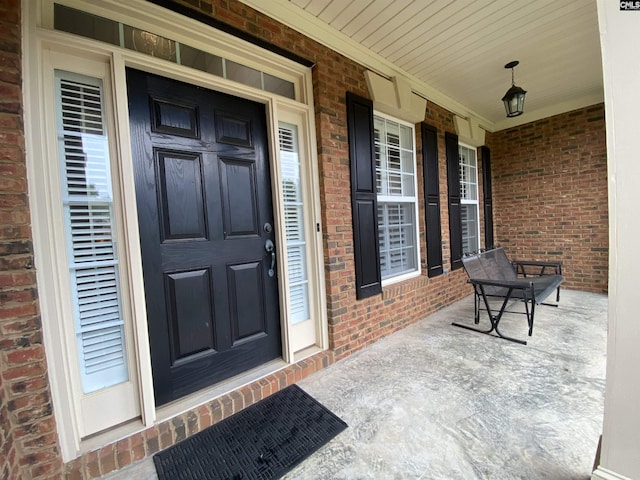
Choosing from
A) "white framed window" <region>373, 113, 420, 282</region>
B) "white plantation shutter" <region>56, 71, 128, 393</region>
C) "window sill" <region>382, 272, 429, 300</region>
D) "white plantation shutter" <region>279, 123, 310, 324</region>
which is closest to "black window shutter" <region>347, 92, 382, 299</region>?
"window sill" <region>382, 272, 429, 300</region>

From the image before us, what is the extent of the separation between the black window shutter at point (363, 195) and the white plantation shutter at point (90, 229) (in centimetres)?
178

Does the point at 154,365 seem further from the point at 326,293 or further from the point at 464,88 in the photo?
the point at 464,88

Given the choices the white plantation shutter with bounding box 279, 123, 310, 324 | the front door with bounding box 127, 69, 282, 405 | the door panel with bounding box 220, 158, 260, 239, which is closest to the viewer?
the front door with bounding box 127, 69, 282, 405

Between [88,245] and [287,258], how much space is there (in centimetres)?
122

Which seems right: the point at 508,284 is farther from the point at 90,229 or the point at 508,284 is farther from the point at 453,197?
the point at 90,229

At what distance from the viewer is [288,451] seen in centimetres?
139

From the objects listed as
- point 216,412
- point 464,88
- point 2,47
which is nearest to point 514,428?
point 216,412

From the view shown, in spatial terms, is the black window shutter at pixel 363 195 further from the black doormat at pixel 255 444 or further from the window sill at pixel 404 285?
the black doormat at pixel 255 444

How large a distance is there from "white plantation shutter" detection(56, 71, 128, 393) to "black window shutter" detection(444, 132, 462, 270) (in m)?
3.70

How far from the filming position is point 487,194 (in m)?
4.57

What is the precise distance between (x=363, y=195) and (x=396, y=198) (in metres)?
0.72

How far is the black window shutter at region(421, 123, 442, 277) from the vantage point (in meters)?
3.27

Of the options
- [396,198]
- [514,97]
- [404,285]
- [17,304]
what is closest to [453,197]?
[396,198]

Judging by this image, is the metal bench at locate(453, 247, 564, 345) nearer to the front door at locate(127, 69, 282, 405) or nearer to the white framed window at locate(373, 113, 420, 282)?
the white framed window at locate(373, 113, 420, 282)
